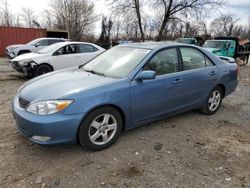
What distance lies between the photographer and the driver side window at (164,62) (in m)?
3.57

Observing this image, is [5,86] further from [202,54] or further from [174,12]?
[174,12]

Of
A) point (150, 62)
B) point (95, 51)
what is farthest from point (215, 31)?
point (150, 62)

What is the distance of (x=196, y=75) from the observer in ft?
13.4

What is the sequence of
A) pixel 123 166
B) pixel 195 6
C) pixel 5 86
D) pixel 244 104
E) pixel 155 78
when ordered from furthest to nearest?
pixel 195 6
pixel 5 86
pixel 244 104
pixel 155 78
pixel 123 166

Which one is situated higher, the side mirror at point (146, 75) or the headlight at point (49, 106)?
the side mirror at point (146, 75)

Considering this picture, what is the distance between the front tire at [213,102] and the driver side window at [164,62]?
1.22 m

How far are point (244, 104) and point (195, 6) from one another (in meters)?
19.1

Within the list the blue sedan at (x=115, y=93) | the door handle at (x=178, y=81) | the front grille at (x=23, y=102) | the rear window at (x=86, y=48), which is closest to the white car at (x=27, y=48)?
the rear window at (x=86, y=48)

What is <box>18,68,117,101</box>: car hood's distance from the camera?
287cm

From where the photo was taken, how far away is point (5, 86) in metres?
7.13

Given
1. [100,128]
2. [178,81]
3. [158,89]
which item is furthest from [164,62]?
[100,128]

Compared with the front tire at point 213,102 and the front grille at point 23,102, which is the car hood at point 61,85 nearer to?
the front grille at point 23,102

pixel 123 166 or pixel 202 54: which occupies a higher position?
pixel 202 54

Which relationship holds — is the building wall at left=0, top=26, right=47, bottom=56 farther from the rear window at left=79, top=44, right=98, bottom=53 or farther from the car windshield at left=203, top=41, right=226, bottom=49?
the car windshield at left=203, top=41, right=226, bottom=49
